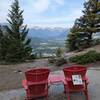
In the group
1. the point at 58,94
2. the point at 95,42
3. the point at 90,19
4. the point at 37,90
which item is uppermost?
the point at 90,19

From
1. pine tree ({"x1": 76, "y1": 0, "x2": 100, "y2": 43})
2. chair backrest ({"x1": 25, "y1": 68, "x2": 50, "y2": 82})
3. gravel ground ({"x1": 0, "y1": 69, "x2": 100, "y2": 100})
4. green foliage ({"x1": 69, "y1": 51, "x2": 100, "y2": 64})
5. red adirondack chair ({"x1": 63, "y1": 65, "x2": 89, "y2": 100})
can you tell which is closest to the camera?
chair backrest ({"x1": 25, "y1": 68, "x2": 50, "y2": 82})

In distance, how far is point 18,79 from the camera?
393 inches

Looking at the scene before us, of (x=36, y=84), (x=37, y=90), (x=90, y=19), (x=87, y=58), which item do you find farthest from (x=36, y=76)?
(x=90, y=19)

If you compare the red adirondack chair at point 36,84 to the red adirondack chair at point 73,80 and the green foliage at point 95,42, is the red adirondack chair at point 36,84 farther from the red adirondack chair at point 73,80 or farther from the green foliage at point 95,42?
the green foliage at point 95,42

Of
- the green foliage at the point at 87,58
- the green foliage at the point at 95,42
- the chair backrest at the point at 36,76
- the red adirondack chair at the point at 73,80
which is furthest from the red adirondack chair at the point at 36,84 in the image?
the green foliage at the point at 95,42

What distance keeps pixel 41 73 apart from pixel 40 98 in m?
0.92

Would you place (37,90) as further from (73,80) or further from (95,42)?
(95,42)

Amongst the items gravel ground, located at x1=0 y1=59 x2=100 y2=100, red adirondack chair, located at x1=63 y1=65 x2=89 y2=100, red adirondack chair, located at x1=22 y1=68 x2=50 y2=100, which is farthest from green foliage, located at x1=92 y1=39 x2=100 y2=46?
red adirondack chair, located at x1=22 y1=68 x2=50 y2=100

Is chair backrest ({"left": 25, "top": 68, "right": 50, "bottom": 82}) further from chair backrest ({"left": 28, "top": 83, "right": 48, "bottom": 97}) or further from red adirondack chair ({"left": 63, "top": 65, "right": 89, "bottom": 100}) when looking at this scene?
red adirondack chair ({"left": 63, "top": 65, "right": 89, "bottom": 100})

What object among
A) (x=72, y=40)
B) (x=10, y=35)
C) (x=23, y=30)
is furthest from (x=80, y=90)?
(x=23, y=30)

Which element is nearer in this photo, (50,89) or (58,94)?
(58,94)

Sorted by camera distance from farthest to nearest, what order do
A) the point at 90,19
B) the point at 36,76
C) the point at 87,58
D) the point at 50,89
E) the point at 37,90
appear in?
the point at 90,19, the point at 87,58, the point at 50,89, the point at 37,90, the point at 36,76

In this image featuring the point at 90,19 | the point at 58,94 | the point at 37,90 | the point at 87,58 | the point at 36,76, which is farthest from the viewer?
the point at 90,19

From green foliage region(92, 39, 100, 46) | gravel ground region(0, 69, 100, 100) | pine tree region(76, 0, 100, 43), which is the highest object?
pine tree region(76, 0, 100, 43)
